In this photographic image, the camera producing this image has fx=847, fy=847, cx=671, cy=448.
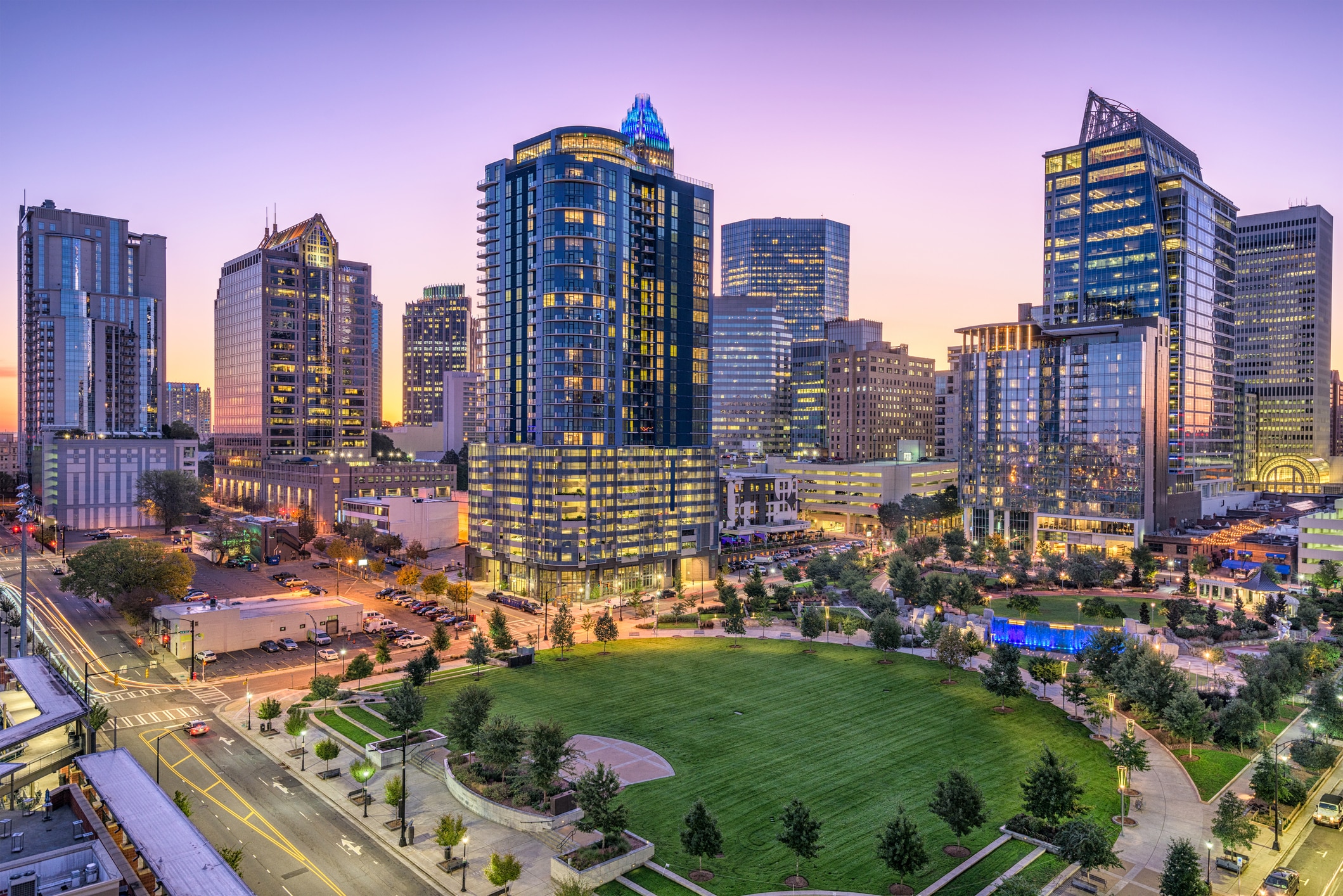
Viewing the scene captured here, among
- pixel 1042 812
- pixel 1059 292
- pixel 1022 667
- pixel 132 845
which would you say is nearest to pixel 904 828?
pixel 1042 812

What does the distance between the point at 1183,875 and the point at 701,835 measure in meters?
23.4

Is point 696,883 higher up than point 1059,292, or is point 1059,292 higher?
point 1059,292

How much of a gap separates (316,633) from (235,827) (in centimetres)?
4464

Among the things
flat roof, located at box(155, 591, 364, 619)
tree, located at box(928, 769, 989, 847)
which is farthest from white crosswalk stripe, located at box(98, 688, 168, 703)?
tree, located at box(928, 769, 989, 847)

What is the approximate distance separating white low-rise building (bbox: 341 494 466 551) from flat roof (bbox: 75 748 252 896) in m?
116

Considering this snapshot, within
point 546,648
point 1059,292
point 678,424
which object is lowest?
point 546,648

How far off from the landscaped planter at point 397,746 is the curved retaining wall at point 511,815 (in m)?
8.35

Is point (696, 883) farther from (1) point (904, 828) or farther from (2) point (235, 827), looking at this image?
(2) point (235, 827)

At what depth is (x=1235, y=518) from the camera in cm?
18950

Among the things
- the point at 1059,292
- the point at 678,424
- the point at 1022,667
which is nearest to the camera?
the point at 1022,667

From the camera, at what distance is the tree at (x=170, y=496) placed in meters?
178

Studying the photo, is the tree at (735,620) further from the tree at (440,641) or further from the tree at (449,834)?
the tree at (449,834)

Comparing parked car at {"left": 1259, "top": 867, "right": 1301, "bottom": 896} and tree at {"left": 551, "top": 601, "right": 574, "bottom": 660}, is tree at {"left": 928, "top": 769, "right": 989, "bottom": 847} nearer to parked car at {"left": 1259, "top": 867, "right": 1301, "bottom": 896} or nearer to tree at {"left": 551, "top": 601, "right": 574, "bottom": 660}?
parked car at {"left": 1259, "top": 867, "right": 1301, "bottom": 896}

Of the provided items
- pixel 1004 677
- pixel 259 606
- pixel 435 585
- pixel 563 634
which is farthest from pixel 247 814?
pixel 435 585
